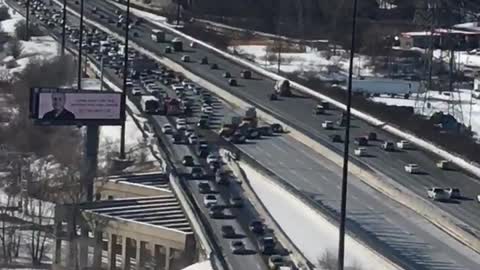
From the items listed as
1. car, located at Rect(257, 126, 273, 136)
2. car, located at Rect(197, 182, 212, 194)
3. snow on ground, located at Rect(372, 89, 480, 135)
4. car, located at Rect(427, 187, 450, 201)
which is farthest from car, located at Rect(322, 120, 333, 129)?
car, located at Rect(427, 187, 450, 201)

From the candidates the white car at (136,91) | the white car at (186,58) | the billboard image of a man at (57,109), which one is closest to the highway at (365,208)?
the billboard image of a man at (57,109)

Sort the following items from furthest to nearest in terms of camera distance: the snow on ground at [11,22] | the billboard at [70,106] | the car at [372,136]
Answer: the snow on ground at [11,22]
the car at [372,136]
the billboard at [70,106]

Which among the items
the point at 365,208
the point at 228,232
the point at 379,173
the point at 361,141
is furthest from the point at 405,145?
the point at 228,232

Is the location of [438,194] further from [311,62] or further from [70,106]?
[311,62]

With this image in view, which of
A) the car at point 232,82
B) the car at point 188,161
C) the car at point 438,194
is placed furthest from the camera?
the car at point 232,82

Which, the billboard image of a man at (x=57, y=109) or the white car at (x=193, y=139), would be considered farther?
the white car at (x=193, y=139)

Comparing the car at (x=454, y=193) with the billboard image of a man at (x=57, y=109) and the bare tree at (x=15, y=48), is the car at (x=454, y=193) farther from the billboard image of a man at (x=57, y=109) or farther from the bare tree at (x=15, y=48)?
the bare tree at (x=15, y=48)

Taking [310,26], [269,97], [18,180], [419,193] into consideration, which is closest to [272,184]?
[419,193]
